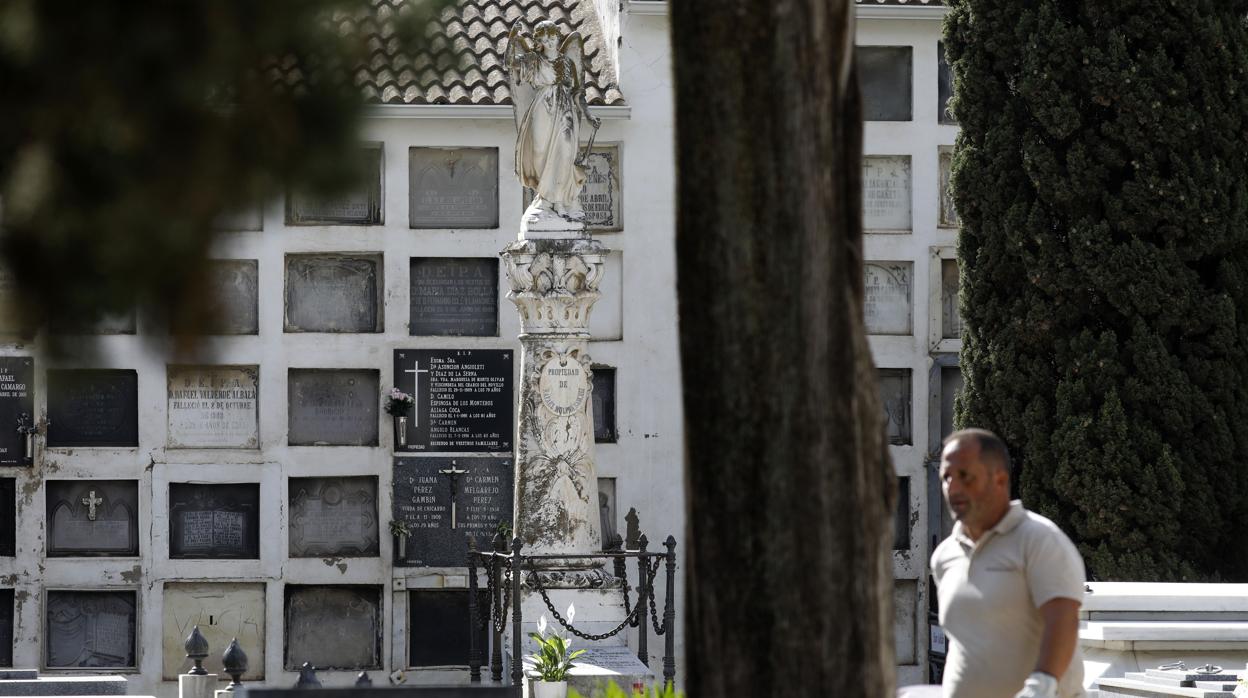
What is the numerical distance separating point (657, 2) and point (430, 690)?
1129cm

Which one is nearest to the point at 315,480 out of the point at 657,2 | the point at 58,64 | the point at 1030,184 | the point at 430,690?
the point at 657,2

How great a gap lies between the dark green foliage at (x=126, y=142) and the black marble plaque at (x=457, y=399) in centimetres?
1384

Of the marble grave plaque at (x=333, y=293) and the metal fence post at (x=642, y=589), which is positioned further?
the marble grave plaque at (x=333, y=293)

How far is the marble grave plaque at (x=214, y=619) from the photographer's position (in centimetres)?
1583

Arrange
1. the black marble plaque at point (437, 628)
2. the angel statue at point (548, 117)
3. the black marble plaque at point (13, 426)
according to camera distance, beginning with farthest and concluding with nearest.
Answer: the black marble plaque at point (437, 628)
the black marble plaque at point (13, 426)
the angel statue at point (548, 117)

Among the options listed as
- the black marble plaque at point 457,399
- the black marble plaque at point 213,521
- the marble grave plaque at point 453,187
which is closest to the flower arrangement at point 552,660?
the black marble plaque at point 457,399

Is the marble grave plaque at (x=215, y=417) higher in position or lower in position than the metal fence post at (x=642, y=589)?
higher

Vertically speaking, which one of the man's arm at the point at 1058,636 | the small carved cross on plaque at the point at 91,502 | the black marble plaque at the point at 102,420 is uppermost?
the black marble plaque at the point at 102,420

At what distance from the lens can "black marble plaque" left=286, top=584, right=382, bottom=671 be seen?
1595cm

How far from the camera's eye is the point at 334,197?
2414 millimetres

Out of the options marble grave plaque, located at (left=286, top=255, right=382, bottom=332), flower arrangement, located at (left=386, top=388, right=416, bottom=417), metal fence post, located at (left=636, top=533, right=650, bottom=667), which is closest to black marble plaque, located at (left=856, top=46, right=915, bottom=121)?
marble grave plaque, located at (left=286, top=255, right=382, bottom=332)

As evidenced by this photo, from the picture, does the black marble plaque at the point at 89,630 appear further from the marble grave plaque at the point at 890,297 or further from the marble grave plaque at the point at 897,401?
the marble grave plaque at the point at 890,297

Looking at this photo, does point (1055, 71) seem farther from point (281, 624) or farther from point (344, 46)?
point (344, 46)

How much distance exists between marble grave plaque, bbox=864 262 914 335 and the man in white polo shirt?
11964 mm
